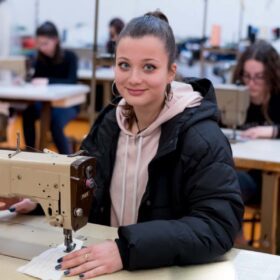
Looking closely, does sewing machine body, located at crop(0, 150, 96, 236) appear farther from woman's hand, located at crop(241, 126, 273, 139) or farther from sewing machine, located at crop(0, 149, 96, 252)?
woman's hand, located at crop(241, 126, 273, 139)

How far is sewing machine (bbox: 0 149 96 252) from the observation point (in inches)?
47.3

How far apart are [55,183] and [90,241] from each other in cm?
21

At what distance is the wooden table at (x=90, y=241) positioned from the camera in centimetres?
117

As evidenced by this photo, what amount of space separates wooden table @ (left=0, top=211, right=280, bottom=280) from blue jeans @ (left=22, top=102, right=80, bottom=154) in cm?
295

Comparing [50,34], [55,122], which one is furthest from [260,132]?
[50,34]

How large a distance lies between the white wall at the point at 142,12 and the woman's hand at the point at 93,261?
384cm

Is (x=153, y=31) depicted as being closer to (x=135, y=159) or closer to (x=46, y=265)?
(x=135, y=159)

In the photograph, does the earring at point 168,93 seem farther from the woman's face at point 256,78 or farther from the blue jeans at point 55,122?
the blue jeans at point 55,122

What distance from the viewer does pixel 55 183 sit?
1.21 meters

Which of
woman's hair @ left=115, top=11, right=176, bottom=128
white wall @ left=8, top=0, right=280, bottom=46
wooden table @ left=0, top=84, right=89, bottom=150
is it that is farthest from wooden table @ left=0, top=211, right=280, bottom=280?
white wall @ left=8, top=0, right=280, bottom=46

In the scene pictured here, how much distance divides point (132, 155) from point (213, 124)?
26cm

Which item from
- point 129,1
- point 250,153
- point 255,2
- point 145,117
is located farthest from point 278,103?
point 129,1

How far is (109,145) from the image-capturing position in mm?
1550

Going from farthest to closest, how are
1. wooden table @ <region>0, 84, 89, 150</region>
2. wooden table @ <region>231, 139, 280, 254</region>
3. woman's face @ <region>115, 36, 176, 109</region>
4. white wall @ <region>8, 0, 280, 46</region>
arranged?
white wall @ <region>8, 0, 280, 46</region> → wooden table @ <region>0, 84, 89, 150</region> → wooden table @ <region>231, 139, 280, 254</region> → woman's face @ <region>115, 36, 176, 109</region>
